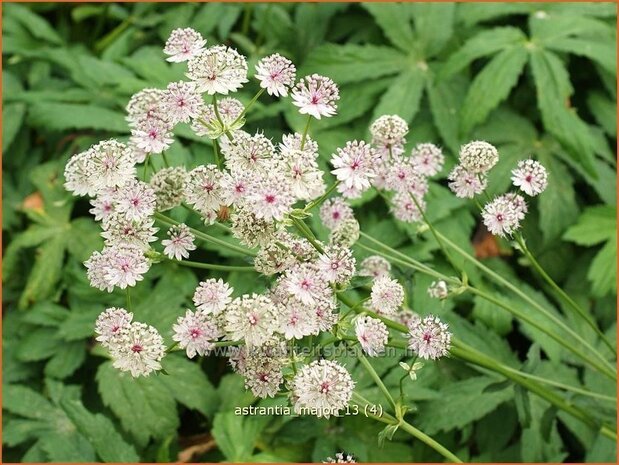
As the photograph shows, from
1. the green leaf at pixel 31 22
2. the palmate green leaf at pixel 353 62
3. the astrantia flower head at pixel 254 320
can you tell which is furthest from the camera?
the green leaf at pixel 31 22

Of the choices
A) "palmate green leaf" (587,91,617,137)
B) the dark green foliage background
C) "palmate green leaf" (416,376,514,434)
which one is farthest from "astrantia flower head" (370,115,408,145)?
"palmate green leaf" (587,91,617,137)

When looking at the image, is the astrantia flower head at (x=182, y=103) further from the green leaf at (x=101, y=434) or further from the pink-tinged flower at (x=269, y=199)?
the green leaf at (x=101, y=434)

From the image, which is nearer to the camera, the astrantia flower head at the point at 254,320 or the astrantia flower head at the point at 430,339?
the astrantia flower head at the point at 254,320

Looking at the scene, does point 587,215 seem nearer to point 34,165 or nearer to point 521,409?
point 521,409

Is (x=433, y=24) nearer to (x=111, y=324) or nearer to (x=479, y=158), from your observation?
(x=479, y=158)

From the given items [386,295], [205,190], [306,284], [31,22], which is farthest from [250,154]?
[31,22]

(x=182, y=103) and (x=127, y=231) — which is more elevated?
(x=182, y=103)

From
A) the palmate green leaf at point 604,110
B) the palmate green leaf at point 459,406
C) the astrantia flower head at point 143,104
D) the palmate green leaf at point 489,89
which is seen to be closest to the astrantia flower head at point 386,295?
the astrantia flower head at point 143,104
